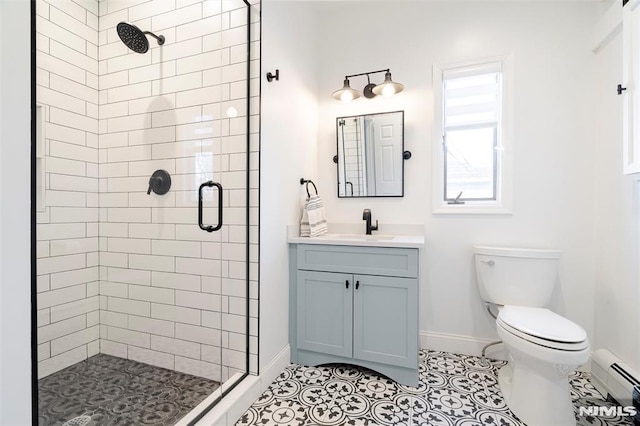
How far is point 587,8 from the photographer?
6.03ft

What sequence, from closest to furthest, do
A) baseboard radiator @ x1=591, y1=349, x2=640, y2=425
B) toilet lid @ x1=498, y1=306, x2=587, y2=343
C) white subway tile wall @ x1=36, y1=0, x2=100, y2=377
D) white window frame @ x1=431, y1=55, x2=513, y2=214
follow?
1. white subway tile wall @ x1=36, y1=0, x2=100, y2=377
2. toilet lid @ x1=498, y1=306, x2=587, y2=343
3. baseboard radiator @ x1=591, y1=349, x2=640, y2=425
4. white window frame @ x1=431, y1=55, x2=513, y2=214

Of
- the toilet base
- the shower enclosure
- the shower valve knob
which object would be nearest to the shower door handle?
the shower enclosure

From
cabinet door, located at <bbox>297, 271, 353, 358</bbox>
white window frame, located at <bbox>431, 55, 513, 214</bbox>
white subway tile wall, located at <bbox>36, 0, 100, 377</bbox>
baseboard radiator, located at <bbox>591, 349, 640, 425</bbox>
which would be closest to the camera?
white subway tile wall, located at <bbox>36, 0, 100, 377</bbox>

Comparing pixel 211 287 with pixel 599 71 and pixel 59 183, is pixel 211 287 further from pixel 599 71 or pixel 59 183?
pixel 599 71

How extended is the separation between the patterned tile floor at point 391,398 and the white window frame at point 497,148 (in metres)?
1.06

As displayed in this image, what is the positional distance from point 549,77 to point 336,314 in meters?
2.09

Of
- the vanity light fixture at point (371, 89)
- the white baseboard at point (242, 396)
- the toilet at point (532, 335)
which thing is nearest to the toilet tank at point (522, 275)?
the toilet at point (532, 335)

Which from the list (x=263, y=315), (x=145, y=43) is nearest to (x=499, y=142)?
(x=263, y=315)

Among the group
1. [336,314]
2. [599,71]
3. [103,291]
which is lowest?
[336,314]

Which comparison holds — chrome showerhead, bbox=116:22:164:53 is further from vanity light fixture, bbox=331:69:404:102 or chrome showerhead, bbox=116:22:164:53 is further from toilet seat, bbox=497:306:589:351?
toilet seat, bbox=497:306:589:351

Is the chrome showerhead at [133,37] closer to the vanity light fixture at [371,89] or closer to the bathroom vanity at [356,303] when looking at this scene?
the vanity light fixture at [371,89]

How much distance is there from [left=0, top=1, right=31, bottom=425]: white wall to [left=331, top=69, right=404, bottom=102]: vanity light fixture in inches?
69.4

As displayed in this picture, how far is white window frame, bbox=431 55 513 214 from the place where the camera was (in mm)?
1973

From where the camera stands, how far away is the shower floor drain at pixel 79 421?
1148mm
